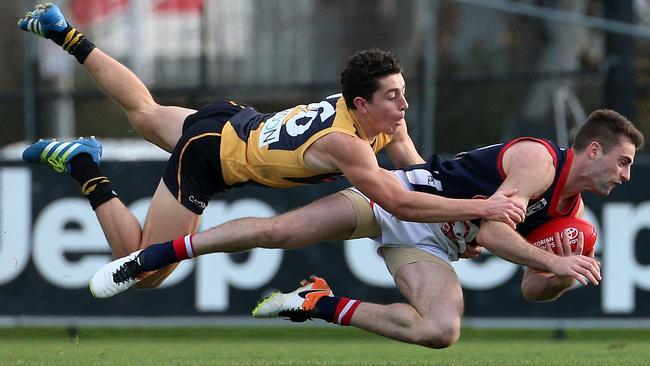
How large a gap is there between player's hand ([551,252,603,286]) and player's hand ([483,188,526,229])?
1.09 feet

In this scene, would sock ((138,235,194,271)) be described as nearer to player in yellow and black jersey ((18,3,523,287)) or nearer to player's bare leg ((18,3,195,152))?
player in yellow and black jersey ((18,3,523,287))

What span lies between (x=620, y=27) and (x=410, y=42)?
2.24m

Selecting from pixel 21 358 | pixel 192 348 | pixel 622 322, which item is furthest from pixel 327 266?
pixel 21 358

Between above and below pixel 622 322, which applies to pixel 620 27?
above

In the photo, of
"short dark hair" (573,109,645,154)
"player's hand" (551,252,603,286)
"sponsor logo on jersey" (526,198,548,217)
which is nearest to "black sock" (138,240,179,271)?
"sponsor logo on jersey" (526,198,548,217)

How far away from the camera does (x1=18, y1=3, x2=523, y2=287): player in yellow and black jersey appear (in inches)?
304

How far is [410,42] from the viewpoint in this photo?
14062 mm

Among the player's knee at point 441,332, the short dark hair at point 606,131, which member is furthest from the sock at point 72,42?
the short dark hair at point 606,131

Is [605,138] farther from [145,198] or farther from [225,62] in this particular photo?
[225,62]

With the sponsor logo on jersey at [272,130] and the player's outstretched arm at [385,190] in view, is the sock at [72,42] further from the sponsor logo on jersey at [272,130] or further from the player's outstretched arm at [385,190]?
the player's outstretched arm at [385,190]

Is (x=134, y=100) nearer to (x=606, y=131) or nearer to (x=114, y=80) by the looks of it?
(x=114, y=80)

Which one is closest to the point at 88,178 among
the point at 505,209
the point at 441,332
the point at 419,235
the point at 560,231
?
the point at 419,235

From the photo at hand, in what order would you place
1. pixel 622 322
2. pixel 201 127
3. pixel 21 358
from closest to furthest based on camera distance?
1. pixel 201 127
2. pixel 21 358
3. pixel 622 322

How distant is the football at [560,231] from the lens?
7.75 m
